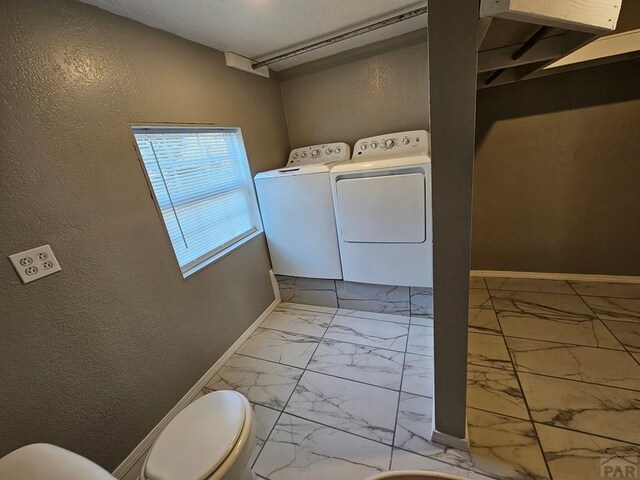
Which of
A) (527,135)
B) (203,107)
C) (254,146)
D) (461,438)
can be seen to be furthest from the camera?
(254,146)

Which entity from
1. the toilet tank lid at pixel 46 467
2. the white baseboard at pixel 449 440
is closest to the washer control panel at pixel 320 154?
the white baseboard at pixel 449 440

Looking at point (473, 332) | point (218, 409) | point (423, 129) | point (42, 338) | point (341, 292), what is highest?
point (423, 129)

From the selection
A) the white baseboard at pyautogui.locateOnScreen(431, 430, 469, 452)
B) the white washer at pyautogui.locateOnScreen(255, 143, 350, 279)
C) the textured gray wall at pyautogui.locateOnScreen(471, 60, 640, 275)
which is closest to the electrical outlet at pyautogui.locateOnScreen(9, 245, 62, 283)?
the white washer at pyautogui.locateOnScreen(255, 143, 350, 279)

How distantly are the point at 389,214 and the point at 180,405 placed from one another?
1.90m

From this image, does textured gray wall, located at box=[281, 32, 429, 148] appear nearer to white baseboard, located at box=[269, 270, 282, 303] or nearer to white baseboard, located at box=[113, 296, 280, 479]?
white baseboard, located at box=[269, 270, 282, 303]

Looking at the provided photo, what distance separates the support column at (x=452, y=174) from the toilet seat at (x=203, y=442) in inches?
34.7

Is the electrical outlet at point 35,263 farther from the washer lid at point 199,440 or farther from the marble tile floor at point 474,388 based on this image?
the marble tile floor at point 474,388

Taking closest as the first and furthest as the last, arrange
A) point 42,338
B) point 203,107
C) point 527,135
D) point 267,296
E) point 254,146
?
1. point 42,338
2. point 203,107
3. point 527,135
4. point 254,146
5. point 267,296

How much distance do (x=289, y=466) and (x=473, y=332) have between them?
153 cm

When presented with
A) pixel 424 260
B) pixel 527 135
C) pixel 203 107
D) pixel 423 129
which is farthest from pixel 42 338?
pixel 527 135

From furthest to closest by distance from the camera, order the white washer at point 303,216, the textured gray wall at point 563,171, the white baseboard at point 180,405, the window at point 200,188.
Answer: the white washer at point 303,216, the textured gray wall at point 563,171, the window at point 200,188, the white baseboard at point 180,405

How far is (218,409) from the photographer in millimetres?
1100

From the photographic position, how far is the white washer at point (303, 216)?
2.10 m

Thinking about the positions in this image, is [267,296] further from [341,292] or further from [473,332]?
[473,332]
